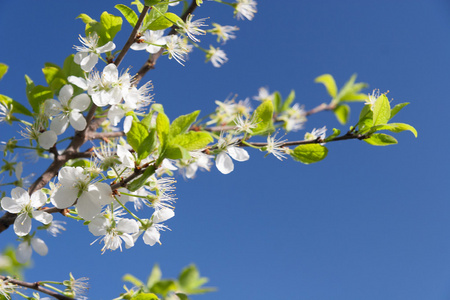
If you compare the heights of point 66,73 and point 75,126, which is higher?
point 66,73

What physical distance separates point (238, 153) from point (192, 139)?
0.31 metres

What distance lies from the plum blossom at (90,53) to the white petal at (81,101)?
9cm

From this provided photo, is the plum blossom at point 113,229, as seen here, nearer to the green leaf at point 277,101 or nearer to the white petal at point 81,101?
the white petal at point 81,101

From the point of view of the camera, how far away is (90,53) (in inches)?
50.6

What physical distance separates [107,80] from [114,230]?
0.50 metres

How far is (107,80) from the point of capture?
1.22 meters

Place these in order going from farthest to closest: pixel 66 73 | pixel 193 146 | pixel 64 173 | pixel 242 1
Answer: pixel 242 1, pixel 66 73, pixel 64 173, pixel 193 146

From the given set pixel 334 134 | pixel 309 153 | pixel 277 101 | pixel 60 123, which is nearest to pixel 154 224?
pixel 60 123

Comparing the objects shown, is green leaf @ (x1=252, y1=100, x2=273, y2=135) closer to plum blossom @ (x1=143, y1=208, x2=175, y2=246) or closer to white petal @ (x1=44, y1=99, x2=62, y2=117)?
plum blossom @ (x1=143, y1=208, x2=175, y2=246)

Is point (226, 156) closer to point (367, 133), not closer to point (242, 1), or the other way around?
point (367, 133)

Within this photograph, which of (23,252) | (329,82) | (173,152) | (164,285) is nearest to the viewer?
(164,285)

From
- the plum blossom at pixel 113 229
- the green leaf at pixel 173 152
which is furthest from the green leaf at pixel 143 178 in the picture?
the plum blossom at pixel 113 229

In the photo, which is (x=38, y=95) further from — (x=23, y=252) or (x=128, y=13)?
(x=23, y=252)

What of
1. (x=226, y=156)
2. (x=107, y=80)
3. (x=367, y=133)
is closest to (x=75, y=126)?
(x=107, y=80)
